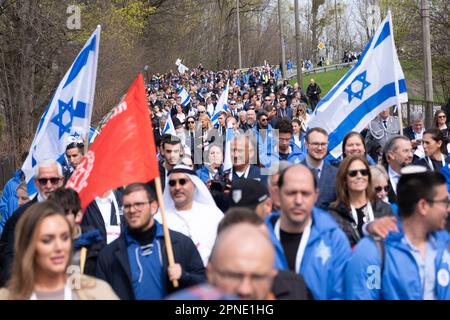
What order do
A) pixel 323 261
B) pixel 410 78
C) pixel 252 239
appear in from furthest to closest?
pixel 410 78, pixel 323 261, pixel 252 239

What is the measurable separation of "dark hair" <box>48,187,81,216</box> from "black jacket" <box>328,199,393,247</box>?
72.7 inches

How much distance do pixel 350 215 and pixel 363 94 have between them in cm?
364

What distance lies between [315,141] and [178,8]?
55.8 metres

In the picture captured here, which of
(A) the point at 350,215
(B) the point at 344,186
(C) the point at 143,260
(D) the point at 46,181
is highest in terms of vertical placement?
(D) the point at 46,181

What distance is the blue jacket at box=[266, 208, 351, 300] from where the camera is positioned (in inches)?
188

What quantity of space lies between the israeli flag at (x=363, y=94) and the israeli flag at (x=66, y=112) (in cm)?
297

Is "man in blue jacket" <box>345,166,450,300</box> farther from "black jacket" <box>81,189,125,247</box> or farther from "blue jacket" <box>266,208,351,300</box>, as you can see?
"black jacket" <box>81,189,125,247</box>

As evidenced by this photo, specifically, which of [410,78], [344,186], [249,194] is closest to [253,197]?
[249,194]

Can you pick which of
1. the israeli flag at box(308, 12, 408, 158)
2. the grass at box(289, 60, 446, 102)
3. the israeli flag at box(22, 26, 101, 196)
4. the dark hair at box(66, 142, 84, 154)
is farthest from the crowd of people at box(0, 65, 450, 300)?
the grass at box(289, 60, 446, 102)

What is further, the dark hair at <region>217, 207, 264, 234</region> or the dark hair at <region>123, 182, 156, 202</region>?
the dark hair at <region>123, 182, 156, 202</region>

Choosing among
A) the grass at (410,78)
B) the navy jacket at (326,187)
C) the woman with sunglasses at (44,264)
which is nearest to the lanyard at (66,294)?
the woman with sunglasses at (44,264)

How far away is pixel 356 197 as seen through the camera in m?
6.48

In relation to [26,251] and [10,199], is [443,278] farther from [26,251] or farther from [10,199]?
[10,199]

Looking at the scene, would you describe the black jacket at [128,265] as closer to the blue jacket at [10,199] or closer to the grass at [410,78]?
the blue jacket at [10,199]
